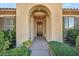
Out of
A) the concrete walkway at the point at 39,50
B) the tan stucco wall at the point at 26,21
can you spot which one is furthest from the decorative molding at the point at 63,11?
the concrete walkway at the point at 39,50

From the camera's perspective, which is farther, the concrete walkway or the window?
the window

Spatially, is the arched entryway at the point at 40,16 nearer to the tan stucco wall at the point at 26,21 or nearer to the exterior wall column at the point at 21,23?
the tan stucco wall at the point at 26,21

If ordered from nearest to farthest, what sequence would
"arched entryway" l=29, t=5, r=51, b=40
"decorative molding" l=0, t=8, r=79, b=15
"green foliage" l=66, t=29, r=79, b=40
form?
"arched entryway" l=29, t=5, r=51, b=40 → "green foliage" l=66, t=29, r=79, b=40 → "decorative molding" l=0, t=8, r=79, b=15

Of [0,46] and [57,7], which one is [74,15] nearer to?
[57,7]

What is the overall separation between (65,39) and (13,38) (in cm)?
449

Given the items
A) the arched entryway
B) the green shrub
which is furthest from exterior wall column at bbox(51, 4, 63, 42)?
the green shrub

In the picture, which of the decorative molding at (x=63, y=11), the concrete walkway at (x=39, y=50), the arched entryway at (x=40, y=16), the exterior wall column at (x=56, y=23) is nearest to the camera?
the concrete walkway at (x=39, y=50)

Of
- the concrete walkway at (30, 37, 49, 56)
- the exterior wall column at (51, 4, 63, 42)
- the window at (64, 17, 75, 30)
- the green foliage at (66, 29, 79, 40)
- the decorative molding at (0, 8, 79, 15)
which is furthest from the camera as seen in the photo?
the window at (64, 17, 75, 30)

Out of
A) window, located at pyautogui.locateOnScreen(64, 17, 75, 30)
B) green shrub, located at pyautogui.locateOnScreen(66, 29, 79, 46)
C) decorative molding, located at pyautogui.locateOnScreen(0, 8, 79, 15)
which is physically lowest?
green shrub, located at pyautogui.locateOnScreen(66, 29, 79, 46)

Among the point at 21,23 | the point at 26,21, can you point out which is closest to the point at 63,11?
the point at 26,21

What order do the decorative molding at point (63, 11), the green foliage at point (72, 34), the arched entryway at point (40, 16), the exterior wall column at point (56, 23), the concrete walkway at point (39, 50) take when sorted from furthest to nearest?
the decorative molding at point (63, 11), the green foliage at point (72, 34), the arched entryway at point (40, 16), the exterior wall column at point (56, 23), the concrete walkway at point (39, 50)

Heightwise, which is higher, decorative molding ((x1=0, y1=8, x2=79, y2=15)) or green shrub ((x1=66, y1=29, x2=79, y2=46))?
decorative molding ((x1=0, y1=8, x2=79, y2=15))

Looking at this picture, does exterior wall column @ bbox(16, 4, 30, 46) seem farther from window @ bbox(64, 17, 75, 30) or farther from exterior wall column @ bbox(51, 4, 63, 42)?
window @ bbox(64, 17, 75, 30)

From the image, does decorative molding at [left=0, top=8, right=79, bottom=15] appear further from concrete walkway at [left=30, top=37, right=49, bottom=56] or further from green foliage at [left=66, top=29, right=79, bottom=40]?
concrete walkway at [left=30, top=37, right=49, bottom=56]
